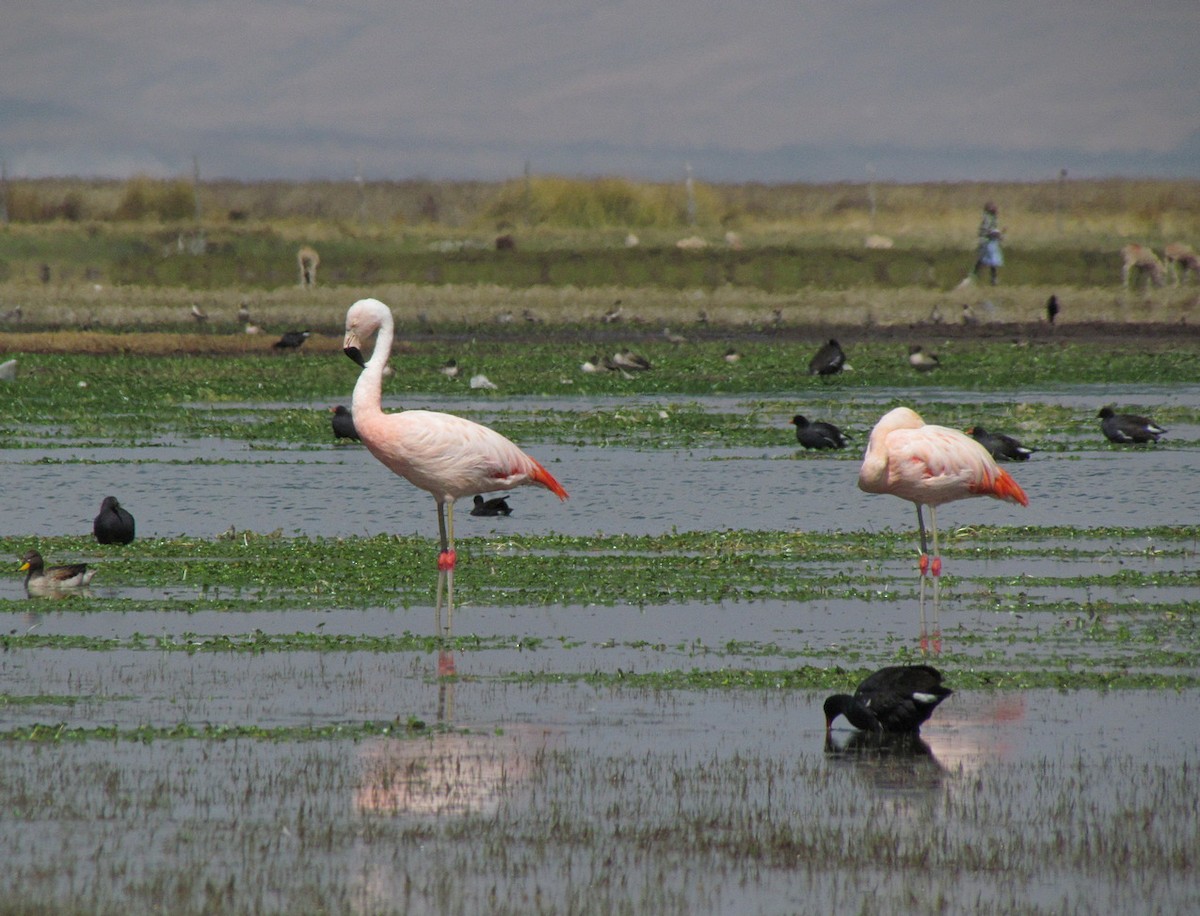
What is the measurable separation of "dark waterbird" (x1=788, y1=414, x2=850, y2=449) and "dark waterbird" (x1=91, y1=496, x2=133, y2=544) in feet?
32.4

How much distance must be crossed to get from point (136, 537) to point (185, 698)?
653 cm

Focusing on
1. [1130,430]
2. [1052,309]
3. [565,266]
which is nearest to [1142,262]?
[1052,309]

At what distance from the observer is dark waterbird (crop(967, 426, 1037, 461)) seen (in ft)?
69.5

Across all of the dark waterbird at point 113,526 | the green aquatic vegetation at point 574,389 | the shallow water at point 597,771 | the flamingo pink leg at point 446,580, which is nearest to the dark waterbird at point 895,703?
the shallow water at point 597,771

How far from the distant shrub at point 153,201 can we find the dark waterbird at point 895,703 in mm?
69262

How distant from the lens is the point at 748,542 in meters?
15.4

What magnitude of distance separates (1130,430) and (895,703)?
49.4ft

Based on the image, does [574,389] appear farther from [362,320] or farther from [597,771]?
[597,771]

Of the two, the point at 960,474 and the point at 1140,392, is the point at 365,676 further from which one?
the point at 1140,392

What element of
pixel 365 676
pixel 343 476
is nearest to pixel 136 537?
pixel 343 476

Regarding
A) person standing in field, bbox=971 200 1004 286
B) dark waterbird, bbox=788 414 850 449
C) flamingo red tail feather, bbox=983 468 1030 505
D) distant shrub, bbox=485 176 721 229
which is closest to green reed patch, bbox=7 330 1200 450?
dark waterbird, bbox=788 414 850 449

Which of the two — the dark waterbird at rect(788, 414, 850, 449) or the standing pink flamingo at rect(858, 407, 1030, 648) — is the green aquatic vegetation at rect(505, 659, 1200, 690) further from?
the dark waterbird at rect(788, 414, 850, 449)

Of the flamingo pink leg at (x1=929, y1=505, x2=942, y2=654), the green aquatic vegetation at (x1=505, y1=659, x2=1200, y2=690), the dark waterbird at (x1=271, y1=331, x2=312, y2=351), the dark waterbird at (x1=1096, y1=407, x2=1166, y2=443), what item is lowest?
the green aquatic vegetation at (x1=505, y1=659, x2=1200, y2=690)

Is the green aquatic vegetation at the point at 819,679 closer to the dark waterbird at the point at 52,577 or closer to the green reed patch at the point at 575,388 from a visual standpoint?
the dark waterbird at the point at 52,577
